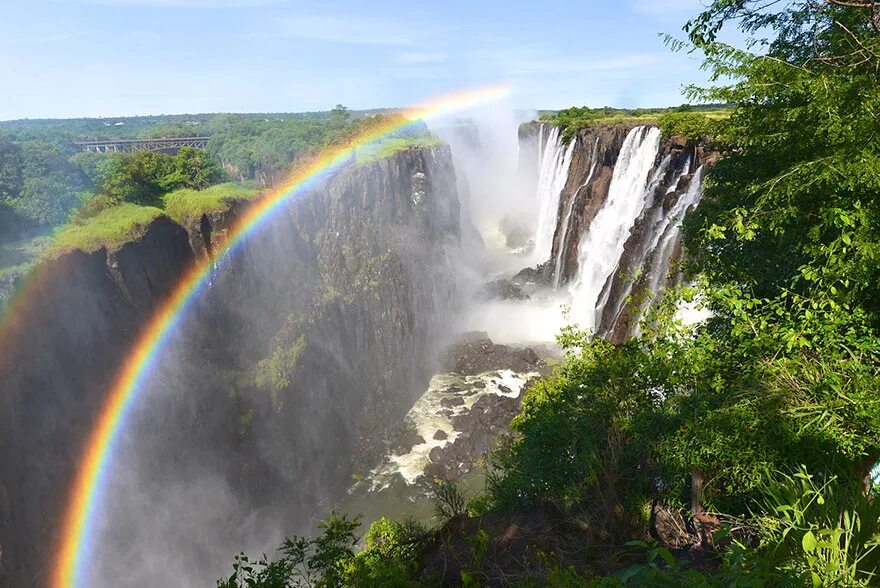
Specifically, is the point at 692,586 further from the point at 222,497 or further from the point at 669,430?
the point at 222,497

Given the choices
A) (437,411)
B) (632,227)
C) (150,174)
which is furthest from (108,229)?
(632,227)

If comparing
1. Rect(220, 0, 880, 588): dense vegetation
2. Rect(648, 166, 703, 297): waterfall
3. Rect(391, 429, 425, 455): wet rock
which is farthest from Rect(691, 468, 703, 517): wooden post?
Rect(391, 429, 425, 455): wet rock

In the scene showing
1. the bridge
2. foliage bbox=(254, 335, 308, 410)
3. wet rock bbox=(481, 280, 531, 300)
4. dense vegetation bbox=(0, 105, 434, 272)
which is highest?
the bridge

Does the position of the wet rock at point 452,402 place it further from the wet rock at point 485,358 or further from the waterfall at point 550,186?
the waterfall at point 550,186

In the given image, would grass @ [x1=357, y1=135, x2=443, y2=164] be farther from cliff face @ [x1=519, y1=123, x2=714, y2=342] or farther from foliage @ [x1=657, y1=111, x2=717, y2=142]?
foliage @ [x1=657, y1=111, x2=717, y2=142]

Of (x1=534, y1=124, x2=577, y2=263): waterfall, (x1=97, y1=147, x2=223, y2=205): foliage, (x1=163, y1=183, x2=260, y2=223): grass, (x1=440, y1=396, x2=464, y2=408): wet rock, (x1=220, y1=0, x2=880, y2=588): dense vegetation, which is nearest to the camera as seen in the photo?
(x1=220, y1=0, x2=880, y2=588): dense vegetation

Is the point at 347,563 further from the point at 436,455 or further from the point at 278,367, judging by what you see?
the point at 278,367
